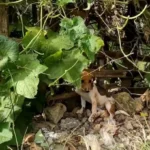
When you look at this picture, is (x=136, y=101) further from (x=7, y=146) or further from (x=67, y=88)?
(x=7, y=146)

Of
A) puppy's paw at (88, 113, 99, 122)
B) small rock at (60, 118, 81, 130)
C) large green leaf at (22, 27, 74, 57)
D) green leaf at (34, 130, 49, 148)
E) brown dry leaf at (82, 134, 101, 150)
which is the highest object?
large green leaf at (22, 27, 74, 57)

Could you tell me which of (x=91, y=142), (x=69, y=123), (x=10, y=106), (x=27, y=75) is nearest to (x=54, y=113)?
(x=69, y=123)

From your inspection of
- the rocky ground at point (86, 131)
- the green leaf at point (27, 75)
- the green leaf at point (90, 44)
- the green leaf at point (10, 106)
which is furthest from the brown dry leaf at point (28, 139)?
the green leaf at point (90, 44)

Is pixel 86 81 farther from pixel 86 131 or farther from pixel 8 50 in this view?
pixel 8 50

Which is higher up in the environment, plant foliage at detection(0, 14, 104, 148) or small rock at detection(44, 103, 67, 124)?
plant foliage at detection(0, 14, 104, 148)

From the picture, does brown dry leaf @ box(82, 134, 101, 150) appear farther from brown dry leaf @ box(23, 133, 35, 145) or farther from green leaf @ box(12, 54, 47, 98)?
green leaf @ box(12, 54, 47, 98)

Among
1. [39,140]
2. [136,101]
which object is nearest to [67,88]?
[136,101]

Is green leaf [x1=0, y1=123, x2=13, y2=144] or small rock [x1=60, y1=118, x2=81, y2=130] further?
small rock [x1=60, y1=118, x2=81, y2=130]

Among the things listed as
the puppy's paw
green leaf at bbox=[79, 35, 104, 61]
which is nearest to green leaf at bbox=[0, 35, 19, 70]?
green leaf at bbox=[79, 35, 104, 61]
